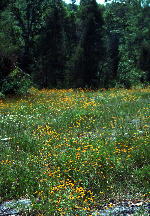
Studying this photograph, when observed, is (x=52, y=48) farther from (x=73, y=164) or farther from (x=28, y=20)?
(x=73, y=164)

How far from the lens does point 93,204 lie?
4934mm

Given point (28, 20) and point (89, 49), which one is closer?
point (89, 49)

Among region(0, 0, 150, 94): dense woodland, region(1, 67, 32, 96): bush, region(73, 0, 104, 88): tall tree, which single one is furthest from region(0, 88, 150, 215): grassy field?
region(73, 0, 104, 88): tall tree

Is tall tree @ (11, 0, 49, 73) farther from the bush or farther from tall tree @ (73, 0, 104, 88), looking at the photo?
the bush

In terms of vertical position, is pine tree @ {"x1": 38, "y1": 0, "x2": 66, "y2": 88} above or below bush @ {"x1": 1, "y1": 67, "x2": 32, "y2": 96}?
above

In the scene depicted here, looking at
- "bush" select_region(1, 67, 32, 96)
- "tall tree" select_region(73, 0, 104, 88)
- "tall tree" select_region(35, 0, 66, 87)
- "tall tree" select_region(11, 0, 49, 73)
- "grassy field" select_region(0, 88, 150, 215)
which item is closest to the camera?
"grassy field" select_region(0, 88, 150, 215)

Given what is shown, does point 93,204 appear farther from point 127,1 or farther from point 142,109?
point 127,1

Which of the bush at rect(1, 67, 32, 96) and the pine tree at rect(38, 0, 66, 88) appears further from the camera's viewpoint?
the pine tree at rect(38, 0, 66, 88)

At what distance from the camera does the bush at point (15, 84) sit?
1961 cm

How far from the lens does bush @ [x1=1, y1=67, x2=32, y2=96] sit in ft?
64.3

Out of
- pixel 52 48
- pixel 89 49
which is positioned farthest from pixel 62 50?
pixel 89 49

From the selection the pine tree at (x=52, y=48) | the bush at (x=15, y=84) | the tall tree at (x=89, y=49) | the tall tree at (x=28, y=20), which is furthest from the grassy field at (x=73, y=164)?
the tall tree at (x=28, y=20)

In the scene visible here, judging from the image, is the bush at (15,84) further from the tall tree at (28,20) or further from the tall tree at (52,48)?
the tall tree at (52,48)

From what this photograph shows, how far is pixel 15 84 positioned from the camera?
65.2 ft
